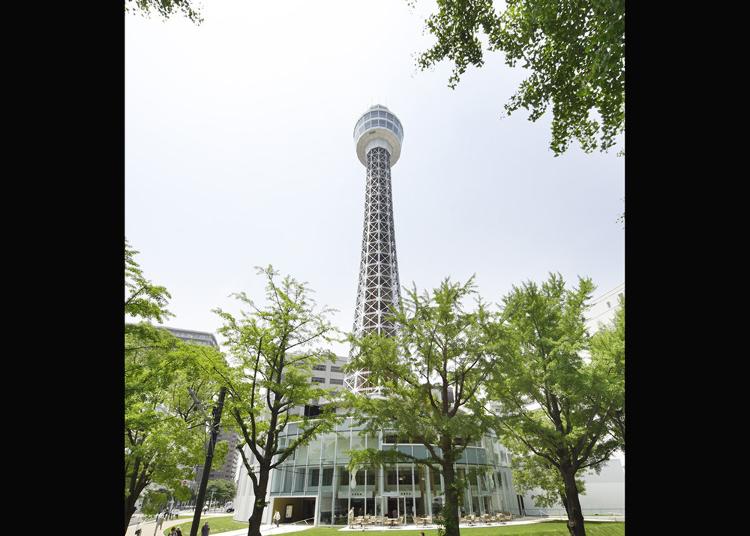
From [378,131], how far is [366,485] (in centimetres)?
5997

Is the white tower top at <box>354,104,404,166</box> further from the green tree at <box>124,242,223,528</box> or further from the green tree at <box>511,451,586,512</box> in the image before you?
the green tree at <box>124,242,223,528</box>

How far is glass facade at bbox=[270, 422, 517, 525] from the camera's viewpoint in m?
25.5

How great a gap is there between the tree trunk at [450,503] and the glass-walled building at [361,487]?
1185 centimetres

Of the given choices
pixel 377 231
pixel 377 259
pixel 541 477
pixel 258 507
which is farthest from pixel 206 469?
pixel 377 231

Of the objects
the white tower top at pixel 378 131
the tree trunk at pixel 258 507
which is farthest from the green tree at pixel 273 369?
the white tower top at pixel 378 131

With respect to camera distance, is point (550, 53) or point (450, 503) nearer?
point (550, 53)

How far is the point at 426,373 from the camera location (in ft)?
48.4

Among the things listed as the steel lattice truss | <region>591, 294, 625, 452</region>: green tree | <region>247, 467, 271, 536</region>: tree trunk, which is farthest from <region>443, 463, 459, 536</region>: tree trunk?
the steel lattice truss

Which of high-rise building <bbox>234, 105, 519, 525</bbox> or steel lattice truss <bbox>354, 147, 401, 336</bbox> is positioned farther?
steel lattice truss <bbox>354, 147, 401, 336</bbox>

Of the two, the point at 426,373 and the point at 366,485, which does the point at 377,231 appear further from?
the point at 426,373
